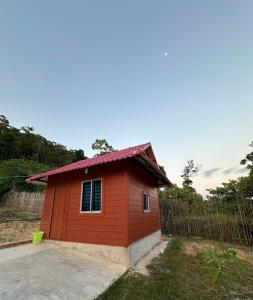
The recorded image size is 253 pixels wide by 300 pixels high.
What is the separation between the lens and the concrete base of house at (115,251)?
5523mm

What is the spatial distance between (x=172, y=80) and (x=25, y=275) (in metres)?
10.9

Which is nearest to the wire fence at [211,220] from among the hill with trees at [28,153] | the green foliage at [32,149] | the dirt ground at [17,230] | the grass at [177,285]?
the grass at [177,285]

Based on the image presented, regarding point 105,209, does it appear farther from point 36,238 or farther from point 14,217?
point 14,217

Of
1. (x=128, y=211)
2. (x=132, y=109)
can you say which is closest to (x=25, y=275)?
(x=128, y=211)

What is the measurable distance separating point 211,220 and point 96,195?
290 inches

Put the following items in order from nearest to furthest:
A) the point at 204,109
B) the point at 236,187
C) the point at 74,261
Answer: the point at 74,261 → the point at 204,109 → the point at 236,187

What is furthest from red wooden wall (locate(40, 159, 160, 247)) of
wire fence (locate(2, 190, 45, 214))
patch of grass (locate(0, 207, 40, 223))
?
wire fence (locate(2, 190, 45, 214))

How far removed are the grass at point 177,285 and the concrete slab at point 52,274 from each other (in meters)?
0.41

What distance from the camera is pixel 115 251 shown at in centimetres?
567

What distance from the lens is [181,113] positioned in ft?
38.3

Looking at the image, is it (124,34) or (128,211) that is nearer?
(128,211)

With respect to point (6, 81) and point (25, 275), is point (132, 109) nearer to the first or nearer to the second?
point (6, 81)

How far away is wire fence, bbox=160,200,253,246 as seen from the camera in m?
8.74

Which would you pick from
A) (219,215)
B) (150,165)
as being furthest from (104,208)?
(219,215)
